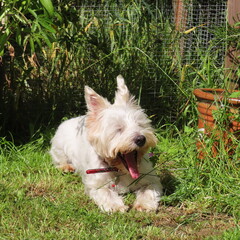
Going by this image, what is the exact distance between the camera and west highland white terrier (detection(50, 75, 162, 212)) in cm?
393

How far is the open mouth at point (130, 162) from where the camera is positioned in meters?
4.04

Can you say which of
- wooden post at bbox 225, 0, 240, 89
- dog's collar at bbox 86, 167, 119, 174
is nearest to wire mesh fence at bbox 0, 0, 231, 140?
wooden post at bbox 225, 0, 240, 89

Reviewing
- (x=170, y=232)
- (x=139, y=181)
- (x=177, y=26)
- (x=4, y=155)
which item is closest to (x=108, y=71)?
(x=177, y=26)

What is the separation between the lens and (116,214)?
3.84 meters

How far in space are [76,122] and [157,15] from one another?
6.59ft

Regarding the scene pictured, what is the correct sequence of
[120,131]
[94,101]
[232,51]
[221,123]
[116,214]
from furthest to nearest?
[232,51]
[221,123]
[94,101]
[120,131]
[116,214]

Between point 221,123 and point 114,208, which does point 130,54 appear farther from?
point 114,208

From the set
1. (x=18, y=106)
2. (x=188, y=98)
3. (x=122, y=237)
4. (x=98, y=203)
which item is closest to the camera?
(x=122, y=237)

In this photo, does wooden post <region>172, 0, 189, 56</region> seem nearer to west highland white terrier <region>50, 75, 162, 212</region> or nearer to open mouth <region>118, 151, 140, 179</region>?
west highland white terrier <region>50, 75, 162, 212</region>

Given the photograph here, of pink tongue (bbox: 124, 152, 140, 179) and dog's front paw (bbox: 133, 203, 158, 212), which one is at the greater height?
pink tongue (bbox: 124, 152, 140, 179)

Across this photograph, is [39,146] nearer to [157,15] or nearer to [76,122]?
[76,122]

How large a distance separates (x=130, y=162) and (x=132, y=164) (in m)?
0.02

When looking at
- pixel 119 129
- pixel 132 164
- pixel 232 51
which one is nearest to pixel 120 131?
pixel 119 129

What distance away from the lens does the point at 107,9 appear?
20.1ft
